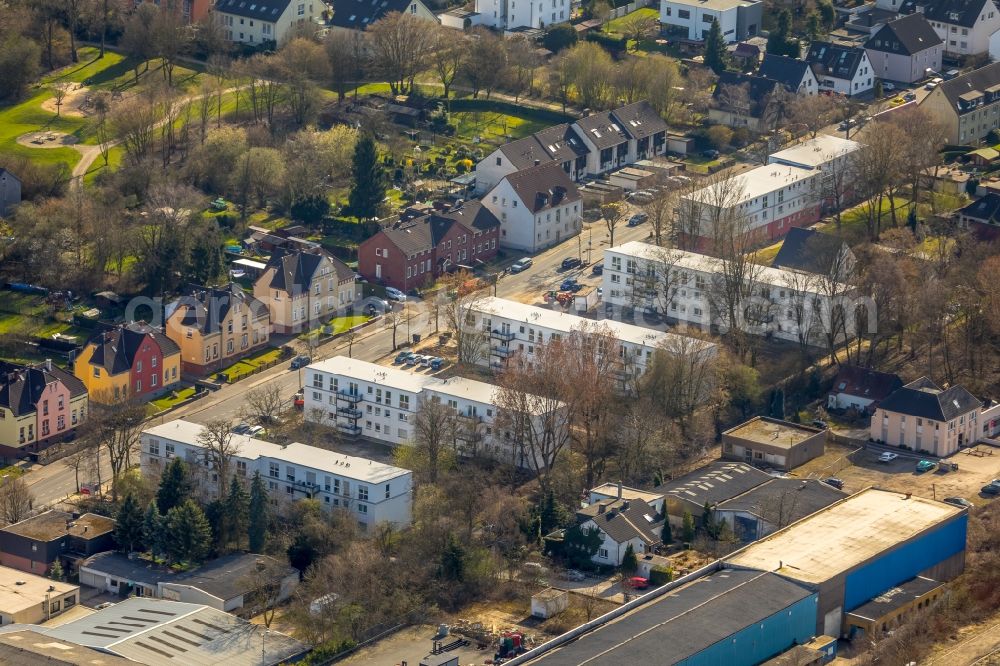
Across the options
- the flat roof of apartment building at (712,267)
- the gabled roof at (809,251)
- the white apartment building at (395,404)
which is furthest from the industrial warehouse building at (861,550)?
the gabled roof at (809,251)

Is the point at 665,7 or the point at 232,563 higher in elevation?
the point at 665,7

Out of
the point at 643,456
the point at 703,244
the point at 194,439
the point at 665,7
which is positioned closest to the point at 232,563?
the point at 194,439

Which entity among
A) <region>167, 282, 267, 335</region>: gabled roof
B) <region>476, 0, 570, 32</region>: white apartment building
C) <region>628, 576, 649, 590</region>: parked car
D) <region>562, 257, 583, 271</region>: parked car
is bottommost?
<region>628, 576, 649, 590</region>: parked car

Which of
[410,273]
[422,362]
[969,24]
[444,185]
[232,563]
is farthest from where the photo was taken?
[969,24]

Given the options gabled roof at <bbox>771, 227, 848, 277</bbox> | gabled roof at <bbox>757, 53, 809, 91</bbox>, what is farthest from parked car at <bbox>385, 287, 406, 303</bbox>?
gabled roof at <bbox>757, 53, 809, 91</bbox>

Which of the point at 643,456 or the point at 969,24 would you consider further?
the point at 969,24

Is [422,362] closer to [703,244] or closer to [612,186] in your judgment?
[703,244]

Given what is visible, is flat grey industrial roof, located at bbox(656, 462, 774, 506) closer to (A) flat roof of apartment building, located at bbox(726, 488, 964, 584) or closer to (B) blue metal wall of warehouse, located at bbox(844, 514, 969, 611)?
(A) flat roof of apartment building, located at bbox(726, 488, 964, 584)
